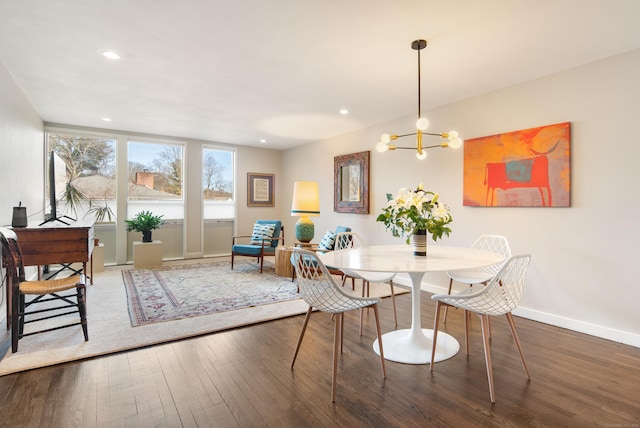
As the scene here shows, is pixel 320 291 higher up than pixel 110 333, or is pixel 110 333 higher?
pixel 320 291

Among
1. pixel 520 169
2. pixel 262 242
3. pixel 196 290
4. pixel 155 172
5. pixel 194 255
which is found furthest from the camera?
pixel 194 255

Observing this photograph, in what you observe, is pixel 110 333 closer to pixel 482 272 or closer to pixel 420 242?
pixel 420 242

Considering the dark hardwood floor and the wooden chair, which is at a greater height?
the wooden chair

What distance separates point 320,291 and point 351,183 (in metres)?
3.72

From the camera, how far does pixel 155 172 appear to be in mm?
6371

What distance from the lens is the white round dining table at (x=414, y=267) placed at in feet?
7.04

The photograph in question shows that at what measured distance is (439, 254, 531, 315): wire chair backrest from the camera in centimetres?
207

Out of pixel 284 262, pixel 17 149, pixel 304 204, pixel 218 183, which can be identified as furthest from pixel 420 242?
pixel 218 183

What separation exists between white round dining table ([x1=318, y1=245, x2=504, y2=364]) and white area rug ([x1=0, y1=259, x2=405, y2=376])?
1173mm

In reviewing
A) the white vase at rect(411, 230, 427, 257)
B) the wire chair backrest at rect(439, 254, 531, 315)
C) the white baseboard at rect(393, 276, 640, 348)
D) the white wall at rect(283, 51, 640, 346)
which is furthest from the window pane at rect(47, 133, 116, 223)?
the white baseboard at rect(393, 276, 640, 348)

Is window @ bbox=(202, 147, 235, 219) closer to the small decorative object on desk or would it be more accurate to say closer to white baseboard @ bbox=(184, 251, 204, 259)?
white baseboard @ bbox=(184, 251, 204, 259)

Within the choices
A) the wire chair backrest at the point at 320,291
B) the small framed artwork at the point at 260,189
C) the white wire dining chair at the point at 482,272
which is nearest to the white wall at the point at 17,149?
the wire chair backrest at the point at 320,291

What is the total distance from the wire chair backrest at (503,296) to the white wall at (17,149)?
159 inches

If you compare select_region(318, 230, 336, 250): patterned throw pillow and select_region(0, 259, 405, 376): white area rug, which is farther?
select_region(318, 230, 336, 250): patterned throw pillow
